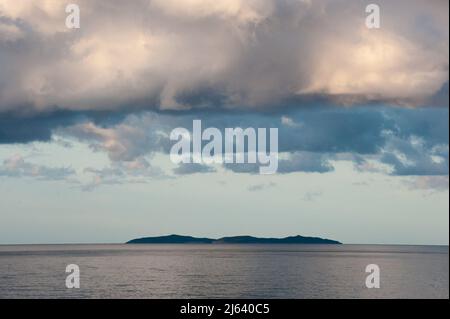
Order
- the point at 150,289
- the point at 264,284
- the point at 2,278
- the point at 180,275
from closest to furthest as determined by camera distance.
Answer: the point at 150,289, the point at 264,284, the point at 2,278, the point at 180,275

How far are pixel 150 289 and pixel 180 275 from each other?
4587cm

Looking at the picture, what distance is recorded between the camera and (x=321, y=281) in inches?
6476

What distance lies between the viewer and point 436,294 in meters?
145
